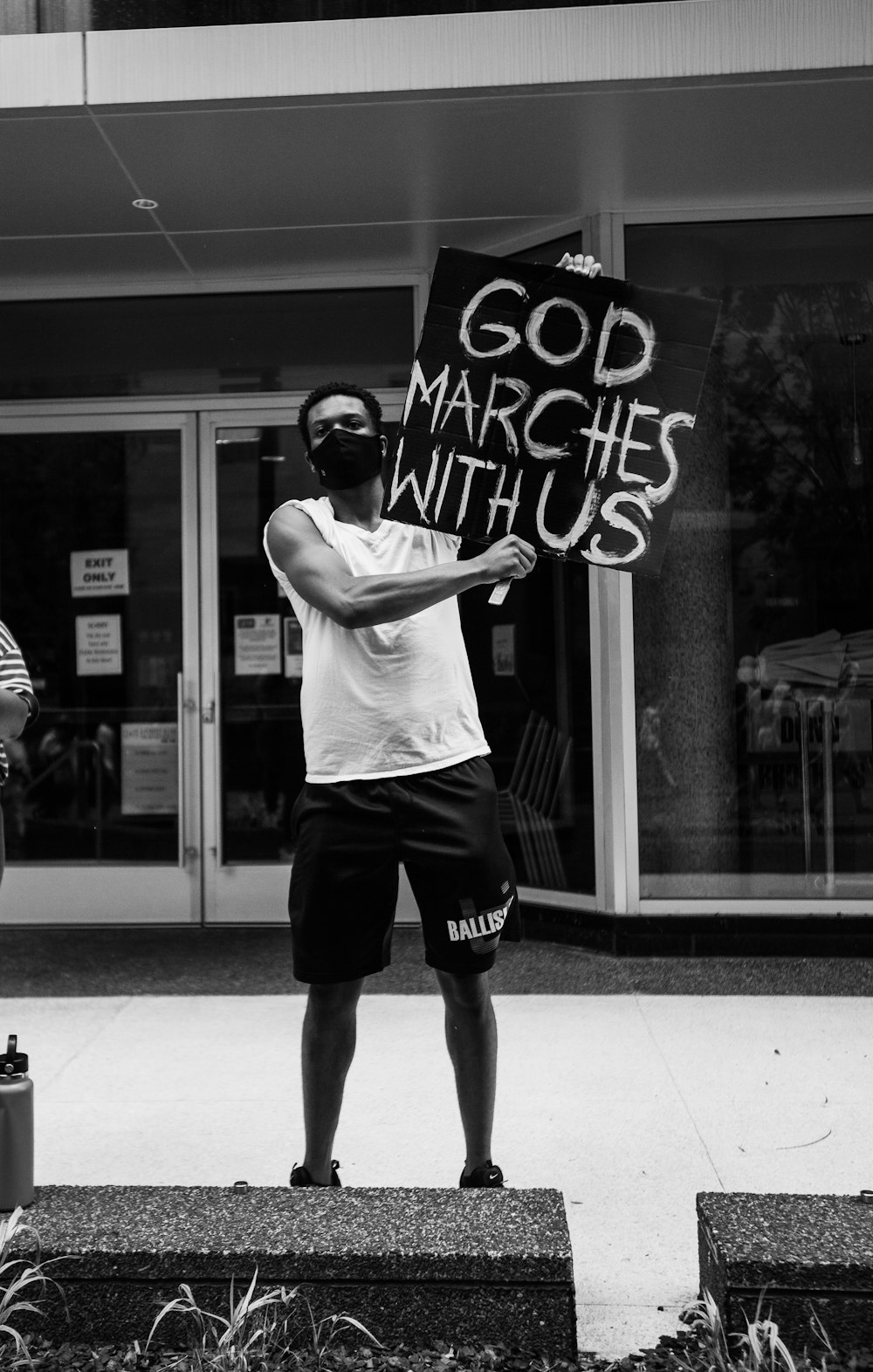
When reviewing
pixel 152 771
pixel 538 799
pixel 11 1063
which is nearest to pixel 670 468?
pixel 11 1063

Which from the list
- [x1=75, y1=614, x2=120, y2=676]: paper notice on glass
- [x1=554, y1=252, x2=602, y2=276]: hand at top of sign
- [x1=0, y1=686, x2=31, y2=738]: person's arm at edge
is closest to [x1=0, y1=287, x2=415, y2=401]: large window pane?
[x1=75, y1=614, x2=120, y2=676]: paper notice on glass

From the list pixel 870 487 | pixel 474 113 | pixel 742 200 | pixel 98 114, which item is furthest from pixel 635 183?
pixel 98 114

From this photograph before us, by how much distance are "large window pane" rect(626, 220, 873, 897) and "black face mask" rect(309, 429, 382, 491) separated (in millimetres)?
→ 3623

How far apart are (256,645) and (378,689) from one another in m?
4.42

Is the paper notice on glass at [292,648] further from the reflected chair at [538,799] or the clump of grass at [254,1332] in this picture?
the clump of grass at [254,1332]

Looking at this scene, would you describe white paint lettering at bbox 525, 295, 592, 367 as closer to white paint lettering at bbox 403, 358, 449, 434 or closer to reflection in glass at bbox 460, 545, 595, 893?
white paint lettering at bbox 403, 358, 449, 434

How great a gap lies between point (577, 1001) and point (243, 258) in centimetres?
423

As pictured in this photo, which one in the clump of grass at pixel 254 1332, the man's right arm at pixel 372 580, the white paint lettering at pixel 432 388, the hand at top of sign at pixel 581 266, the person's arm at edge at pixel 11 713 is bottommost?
the clump of grass at pixel 254 1332

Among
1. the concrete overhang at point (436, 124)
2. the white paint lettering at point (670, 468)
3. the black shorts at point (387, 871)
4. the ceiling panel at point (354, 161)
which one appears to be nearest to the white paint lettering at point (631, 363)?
the white paint lettering at point (670, 468)

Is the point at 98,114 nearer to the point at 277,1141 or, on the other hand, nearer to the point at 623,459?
the point at 623,459

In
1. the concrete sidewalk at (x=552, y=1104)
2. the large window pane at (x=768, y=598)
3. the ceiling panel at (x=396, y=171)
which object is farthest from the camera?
the large window pane at (x=768, y=598)

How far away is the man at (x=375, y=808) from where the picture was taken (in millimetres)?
2871

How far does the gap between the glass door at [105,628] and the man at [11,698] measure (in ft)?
13.7

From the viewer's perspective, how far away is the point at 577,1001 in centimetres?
541
